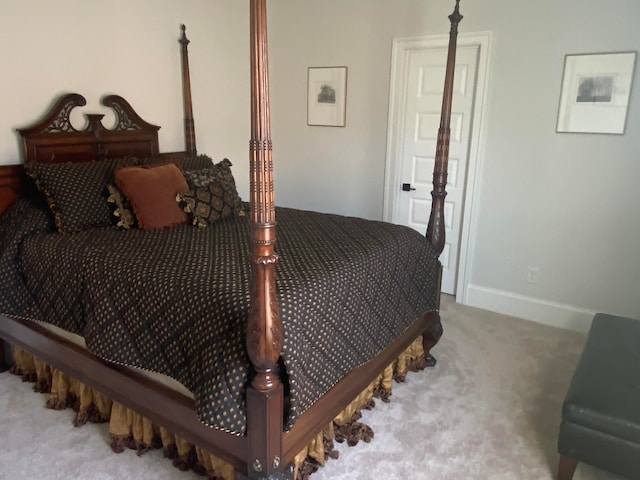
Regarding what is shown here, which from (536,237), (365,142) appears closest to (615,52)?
(536,237)

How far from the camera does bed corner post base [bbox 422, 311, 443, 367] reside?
2.81 m

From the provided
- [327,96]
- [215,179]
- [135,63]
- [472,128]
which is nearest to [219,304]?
[215,179]

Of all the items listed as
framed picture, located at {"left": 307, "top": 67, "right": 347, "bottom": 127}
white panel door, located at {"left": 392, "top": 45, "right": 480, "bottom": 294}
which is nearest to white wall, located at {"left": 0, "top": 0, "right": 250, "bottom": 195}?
framed picture, located at {"left": 307, "top": 67, "right": 347, "bottom": 127}

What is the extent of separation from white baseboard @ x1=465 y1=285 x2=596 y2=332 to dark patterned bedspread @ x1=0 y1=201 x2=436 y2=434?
48.1 inches

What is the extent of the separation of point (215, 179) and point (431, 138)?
5.85ft

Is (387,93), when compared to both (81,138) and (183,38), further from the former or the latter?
(81,138)

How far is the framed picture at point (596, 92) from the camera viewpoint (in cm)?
294

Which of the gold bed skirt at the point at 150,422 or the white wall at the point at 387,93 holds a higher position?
the white wall at the point at 387,93

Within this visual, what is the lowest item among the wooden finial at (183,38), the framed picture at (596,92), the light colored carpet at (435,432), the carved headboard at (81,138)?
the light colored carpet at (435,432)

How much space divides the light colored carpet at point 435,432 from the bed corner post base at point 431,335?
0.25 feet

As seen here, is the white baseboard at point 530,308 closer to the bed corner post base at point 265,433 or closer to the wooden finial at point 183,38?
the bed corner post base at point 265,433

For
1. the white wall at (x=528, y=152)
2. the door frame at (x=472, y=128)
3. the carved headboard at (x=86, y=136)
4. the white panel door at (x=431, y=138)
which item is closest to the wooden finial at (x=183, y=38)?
the carved headboard at (x=86, y=136)

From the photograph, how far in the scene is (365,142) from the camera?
4.09m

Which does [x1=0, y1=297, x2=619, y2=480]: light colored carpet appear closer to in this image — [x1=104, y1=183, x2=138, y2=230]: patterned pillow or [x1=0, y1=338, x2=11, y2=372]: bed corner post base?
[x1=0, y1=338, x2=11, y2=372]: bed corner post base
